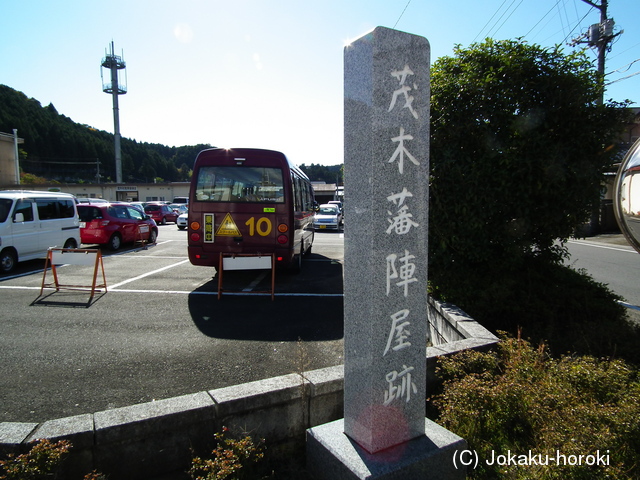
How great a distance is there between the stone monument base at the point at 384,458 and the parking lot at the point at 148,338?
1092mm

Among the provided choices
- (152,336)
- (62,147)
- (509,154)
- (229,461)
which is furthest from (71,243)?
(62,147)

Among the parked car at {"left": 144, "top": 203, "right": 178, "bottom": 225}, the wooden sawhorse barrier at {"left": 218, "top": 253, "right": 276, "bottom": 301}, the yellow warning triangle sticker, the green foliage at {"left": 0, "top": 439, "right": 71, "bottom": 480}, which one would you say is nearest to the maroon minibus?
the yellow warning triangle sticker

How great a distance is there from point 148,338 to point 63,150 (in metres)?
78.2

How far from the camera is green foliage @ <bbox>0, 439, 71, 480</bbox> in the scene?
1.99m

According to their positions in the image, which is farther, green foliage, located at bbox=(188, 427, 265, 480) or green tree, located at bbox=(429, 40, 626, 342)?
green tree, located at bbox=(429, 40, 626, 342)

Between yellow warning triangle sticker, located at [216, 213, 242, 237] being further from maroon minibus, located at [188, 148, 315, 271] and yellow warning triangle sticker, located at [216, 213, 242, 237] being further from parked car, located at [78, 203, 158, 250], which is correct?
parked car, located at [78, 203, 158, 250]

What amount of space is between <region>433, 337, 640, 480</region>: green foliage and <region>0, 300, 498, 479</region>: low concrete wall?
0.94 metres

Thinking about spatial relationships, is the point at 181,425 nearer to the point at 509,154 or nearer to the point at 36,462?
the point at 36,462

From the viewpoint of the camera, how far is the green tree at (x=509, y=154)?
4.70 meters

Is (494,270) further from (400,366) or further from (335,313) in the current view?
(400,366)

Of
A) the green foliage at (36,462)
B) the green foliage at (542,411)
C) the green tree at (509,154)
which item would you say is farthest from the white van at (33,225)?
the green foliage at (542,411)

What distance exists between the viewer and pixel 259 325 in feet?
18.2

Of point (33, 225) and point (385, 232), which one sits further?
point (33, 225)

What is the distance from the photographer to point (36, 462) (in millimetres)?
2047
